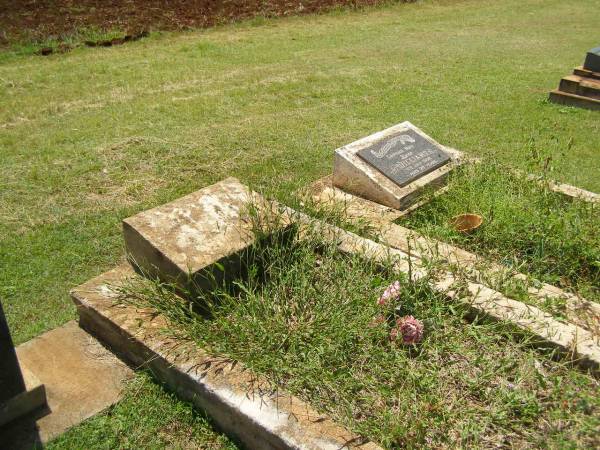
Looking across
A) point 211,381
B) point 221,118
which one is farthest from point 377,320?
point 221,118

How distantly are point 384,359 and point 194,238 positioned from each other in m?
1.26

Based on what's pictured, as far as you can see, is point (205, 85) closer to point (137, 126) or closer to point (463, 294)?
point (137, 126)

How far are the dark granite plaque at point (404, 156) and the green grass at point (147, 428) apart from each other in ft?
8.88

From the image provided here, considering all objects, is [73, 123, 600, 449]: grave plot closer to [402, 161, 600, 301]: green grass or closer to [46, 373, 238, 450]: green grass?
[46, 373, 238, 450]: green grass

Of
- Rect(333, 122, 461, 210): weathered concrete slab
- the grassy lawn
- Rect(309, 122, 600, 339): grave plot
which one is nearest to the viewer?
Rect(309, 122, 600, 339): grave plot

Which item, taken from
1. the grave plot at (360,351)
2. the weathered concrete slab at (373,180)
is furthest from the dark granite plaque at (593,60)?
the grave plot at (360,351)

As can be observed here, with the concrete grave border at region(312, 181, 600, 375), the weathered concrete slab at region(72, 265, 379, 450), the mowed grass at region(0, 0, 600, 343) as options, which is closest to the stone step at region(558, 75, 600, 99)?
the mowed grass at region(0, 0, 600, 343)

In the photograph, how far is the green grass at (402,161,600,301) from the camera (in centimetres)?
395

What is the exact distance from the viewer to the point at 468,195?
477 cm

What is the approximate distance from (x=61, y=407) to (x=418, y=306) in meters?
2.01

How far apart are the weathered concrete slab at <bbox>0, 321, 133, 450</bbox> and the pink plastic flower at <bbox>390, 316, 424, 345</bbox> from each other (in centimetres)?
152

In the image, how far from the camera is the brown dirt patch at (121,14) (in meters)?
11.0

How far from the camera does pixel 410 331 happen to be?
310 cm

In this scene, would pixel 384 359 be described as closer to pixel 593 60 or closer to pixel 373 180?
pixel 373 180
